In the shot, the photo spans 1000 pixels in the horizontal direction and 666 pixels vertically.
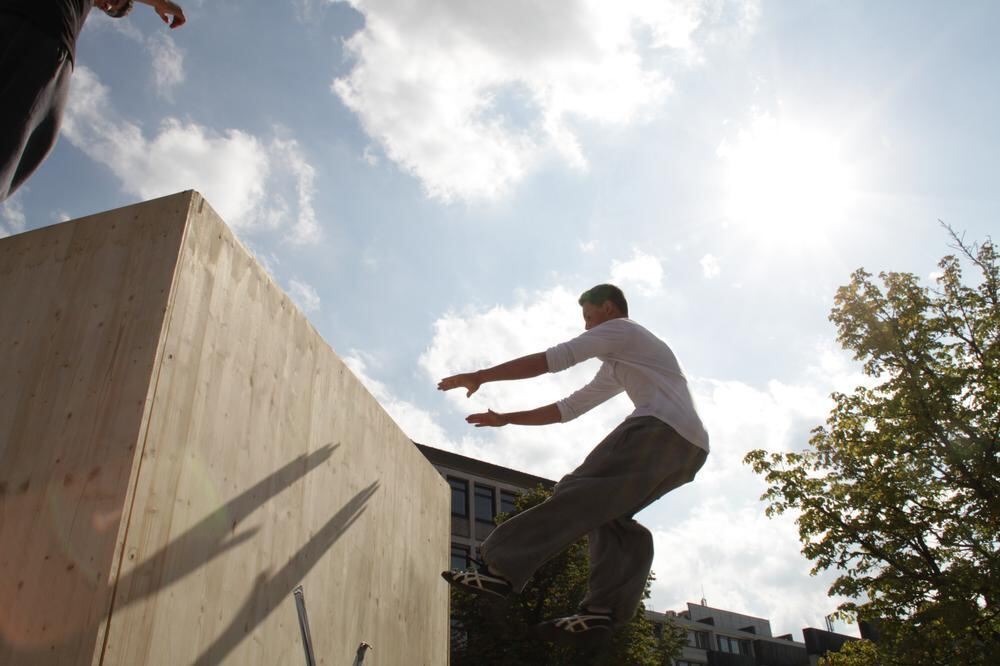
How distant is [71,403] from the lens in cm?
287

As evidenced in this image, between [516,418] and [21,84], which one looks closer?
[21,84]

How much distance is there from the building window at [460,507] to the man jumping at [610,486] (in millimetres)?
29220

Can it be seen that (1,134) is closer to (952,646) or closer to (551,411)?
(551,411)

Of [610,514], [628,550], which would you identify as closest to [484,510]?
[628,550]

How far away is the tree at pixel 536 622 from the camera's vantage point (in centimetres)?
1925

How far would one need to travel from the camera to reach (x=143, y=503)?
8.54 ft

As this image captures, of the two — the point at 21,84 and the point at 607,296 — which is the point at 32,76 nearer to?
the point at 21,84

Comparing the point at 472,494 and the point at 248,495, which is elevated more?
the point at 472,494

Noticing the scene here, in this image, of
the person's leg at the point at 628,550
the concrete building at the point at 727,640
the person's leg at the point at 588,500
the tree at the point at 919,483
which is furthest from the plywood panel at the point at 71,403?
the concrete building at the point at 727,640

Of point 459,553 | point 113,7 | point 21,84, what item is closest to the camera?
point 21,84

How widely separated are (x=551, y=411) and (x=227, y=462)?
75.9 inches

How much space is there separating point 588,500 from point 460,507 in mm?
30797

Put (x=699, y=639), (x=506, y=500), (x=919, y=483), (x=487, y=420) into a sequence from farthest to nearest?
(x=699, y=639), (x=506, y=500), (x=919, y=483), (x=487, y=420)

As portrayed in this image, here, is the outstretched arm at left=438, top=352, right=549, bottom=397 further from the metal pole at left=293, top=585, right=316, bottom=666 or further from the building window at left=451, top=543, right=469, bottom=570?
the building window at left=451, top=543, right=469, bottom=570
